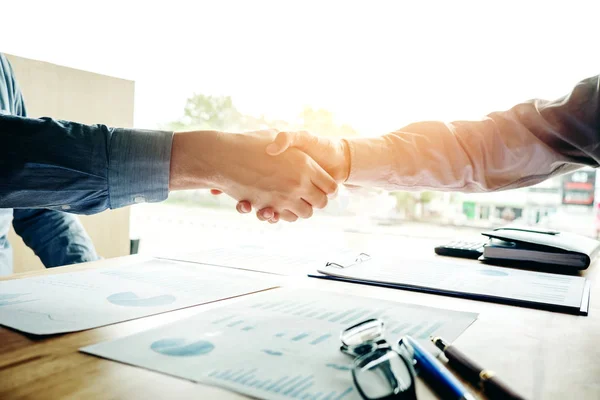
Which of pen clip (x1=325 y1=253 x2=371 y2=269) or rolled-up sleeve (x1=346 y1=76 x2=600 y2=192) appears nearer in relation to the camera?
pen clip (x1=325 y1=253 x2=371 y2=269)

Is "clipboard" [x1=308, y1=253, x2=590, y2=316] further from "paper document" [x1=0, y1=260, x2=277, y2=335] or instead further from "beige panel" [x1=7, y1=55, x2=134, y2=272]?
"beige panel" [x1=7, y1=55, x2=134, y2=272]

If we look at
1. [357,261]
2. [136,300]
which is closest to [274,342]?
[136,300]

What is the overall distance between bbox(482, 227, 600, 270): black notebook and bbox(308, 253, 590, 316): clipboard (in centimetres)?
6

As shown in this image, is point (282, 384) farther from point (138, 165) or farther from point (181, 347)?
point (138, 165)

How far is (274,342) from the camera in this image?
0.48m

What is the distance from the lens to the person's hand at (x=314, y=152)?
943 millimetres

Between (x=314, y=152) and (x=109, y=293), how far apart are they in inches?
21.6

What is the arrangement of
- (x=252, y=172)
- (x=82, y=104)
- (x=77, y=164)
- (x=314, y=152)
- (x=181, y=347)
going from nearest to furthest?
(x=181, y=347), (x=77, y=164), (x=252, y=172), (x=314, y=152), (x=82, y=104)

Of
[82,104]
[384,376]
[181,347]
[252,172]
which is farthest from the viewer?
[82,104]

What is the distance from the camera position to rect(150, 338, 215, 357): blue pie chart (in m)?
0.45

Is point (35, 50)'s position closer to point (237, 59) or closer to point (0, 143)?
point (237, 59)

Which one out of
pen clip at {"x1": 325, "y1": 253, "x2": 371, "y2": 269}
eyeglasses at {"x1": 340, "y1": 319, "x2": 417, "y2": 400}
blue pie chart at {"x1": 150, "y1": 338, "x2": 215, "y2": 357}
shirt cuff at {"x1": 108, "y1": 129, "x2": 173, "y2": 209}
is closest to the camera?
eyeglasses at {"x1": 340, "y1": 319, "x2": 417, "y2": 400}

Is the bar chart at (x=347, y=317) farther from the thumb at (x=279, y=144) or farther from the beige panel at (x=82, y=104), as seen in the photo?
the beige panel at (x=82, y=104)

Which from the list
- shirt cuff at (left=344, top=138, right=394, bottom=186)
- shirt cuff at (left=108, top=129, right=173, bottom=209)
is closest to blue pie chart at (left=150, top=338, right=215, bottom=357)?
shirt cuff at (left=108, top=129, right=173, bottom=209)
